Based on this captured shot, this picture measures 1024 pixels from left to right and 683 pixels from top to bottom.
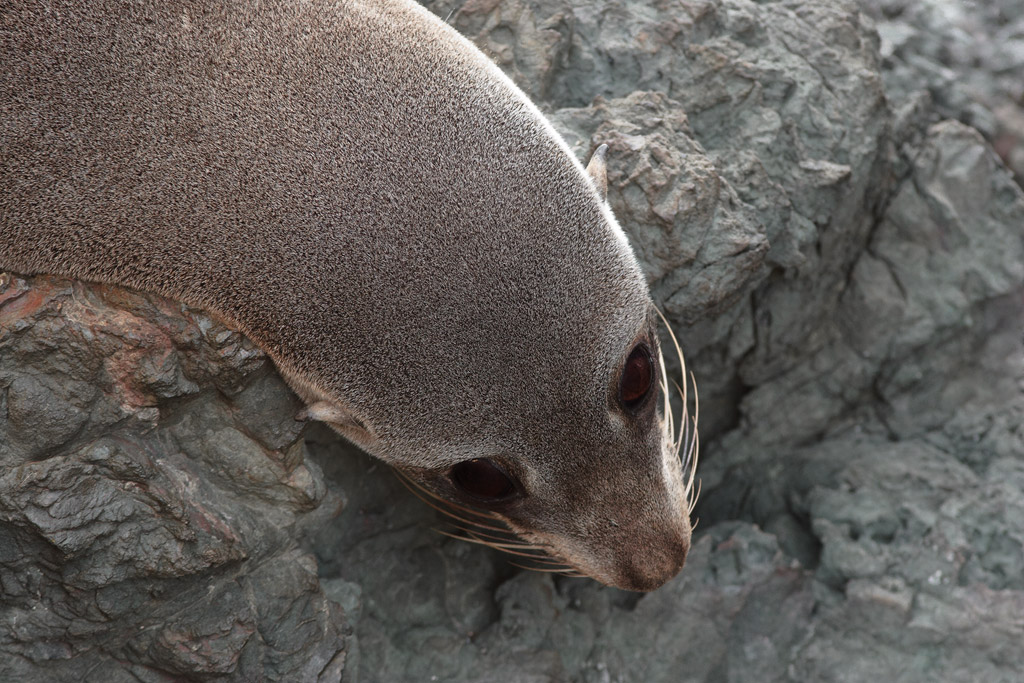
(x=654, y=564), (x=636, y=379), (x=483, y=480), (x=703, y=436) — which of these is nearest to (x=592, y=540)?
(x=654, y=564)

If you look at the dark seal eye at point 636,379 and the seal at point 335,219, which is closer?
the seal at point 335,219

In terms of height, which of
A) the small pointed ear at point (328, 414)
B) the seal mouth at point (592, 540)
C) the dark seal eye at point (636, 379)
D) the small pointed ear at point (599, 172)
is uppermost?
the small pointed ear at point (599, 172)

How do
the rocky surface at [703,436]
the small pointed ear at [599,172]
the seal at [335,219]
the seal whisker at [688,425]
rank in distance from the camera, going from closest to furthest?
1. the seal at [335,219]
2. the rocky surface at [703,436]
3. the small pointed ear at [599,172]
4. the seal whisker at [688,425]

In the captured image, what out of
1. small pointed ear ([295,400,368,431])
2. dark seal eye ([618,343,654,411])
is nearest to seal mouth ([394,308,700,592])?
dark seal eye ([618,343,654,411])

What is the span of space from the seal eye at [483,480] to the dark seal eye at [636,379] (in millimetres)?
527

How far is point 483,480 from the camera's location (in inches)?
132

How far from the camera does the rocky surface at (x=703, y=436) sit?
10.5 ft

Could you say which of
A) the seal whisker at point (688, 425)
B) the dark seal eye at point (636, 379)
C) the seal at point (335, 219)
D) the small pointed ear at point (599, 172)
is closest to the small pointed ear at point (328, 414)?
the seal at point (335, 219)

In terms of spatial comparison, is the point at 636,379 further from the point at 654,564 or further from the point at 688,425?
the point at 688,425

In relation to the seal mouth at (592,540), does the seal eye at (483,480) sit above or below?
above

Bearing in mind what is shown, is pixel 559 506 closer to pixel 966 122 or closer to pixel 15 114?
pixel 15 114

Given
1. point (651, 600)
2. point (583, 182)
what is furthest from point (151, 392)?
point (651, 600)

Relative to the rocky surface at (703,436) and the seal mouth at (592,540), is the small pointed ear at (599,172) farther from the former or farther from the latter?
the seal mouth at (592,540)

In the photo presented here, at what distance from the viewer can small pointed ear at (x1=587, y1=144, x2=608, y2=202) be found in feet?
12.0
